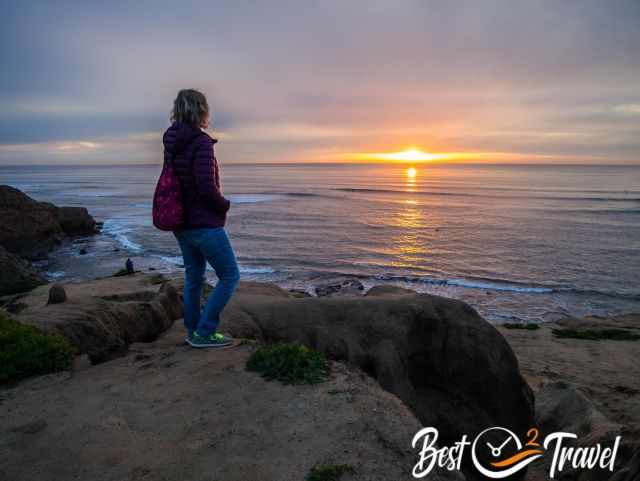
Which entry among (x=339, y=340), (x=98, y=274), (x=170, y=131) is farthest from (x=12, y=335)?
(x=98, y=274)

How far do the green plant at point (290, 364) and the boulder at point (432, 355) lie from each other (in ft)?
4.54

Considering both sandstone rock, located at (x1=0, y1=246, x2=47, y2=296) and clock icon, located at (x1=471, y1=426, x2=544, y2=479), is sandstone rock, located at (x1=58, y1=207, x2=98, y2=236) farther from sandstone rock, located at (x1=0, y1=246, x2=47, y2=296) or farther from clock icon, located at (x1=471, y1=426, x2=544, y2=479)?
clock icon, located at (x1=471, y1=426, x2=544, y2=479)

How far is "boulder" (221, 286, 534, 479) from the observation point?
572 cm

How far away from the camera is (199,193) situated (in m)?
4.78

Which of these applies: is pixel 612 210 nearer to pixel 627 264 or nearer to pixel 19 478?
pixel 627 264

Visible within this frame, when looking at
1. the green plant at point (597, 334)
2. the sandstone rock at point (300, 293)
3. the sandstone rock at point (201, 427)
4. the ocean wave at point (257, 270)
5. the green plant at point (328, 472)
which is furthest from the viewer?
the ocean wave at point (257, 270)

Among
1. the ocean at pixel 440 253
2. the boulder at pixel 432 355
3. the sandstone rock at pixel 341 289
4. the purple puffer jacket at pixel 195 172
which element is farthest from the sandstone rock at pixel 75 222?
the purple puffer jacket at pixel 195 172

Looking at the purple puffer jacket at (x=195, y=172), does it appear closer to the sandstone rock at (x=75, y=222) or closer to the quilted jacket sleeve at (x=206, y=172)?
the quilted jacket sleeve at (x=206, y=172)

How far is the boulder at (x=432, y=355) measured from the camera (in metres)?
5.72

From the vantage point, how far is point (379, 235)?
1085 inches

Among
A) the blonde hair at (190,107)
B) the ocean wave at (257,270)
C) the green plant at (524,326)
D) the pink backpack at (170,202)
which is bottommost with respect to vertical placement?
the green plant at (524,326)

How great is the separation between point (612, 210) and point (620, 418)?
37.7m

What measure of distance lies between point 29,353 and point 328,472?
12.4ft

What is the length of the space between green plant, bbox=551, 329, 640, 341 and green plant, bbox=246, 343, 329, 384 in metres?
Answer: 10.5
